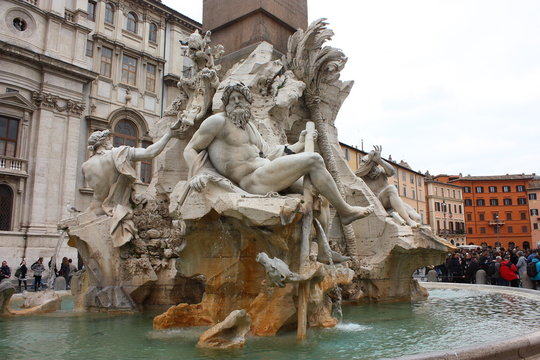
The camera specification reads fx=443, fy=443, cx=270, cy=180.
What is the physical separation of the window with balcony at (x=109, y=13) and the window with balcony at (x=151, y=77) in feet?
10.6

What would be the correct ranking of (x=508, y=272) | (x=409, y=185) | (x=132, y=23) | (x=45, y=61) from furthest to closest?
(x=409, y=185)
(x=132, y=23)
(x=45, y=61)
(x=508, y=272)

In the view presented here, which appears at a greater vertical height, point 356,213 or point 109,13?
point 109,13

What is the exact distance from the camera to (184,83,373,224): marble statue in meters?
4.55

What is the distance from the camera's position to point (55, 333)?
454 cm

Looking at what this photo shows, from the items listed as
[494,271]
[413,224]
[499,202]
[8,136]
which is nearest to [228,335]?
[413,224]

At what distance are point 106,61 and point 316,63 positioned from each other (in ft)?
71.2

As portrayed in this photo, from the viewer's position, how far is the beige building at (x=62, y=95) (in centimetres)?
2077

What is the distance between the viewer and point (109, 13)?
26328 mm

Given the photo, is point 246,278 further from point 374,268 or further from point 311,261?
point 374,268

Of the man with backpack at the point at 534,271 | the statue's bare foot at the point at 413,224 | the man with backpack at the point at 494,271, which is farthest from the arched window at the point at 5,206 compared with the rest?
the man with backpack at the point at 534,271

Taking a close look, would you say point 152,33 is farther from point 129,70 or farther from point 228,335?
point 228,335

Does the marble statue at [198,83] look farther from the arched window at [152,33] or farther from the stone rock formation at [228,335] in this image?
the arched window at [152,33]

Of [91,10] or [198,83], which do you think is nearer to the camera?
[198,83]

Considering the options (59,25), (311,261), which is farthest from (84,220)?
(59,25)
